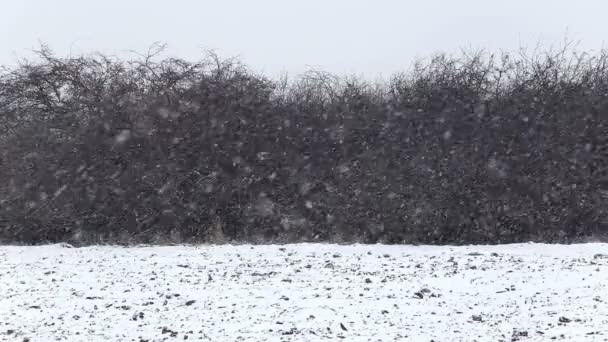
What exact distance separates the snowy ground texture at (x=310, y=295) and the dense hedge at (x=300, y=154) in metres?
1.41

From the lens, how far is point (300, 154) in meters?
12.8

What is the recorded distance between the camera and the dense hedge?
39.6ft

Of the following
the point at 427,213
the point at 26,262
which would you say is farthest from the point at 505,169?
the point at 26,262

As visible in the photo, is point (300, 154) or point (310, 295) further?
point (300, 154)

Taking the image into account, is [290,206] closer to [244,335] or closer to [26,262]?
[26,262]

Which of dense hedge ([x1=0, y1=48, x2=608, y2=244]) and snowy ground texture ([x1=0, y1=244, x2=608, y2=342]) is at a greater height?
dense hedge ([x1=0, y1=48, x2=608, y2=244])

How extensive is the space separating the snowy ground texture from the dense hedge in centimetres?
141

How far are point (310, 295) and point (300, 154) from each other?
5.47 m

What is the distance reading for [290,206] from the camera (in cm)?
1273

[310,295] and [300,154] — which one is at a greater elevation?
[300,154]

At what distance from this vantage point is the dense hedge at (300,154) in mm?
12062

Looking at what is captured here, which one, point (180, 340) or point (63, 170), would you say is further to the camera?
point (63, 170)

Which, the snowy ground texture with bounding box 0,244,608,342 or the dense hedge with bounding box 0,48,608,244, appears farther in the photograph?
the dense hedge with bounding box 0,48,608,244

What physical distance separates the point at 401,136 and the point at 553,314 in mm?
6140
